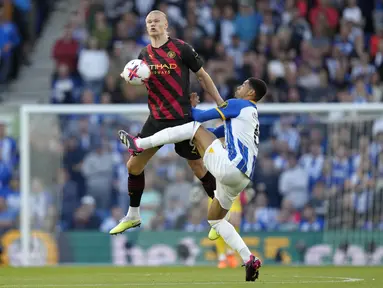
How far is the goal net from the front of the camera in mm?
18719

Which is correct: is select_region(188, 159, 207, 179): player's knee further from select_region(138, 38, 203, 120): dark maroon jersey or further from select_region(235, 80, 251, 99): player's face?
select_region(235, 80, 251, 99): player's face

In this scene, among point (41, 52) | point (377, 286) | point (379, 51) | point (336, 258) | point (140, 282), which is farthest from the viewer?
point (41, 52)

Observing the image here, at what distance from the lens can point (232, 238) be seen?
11.9m

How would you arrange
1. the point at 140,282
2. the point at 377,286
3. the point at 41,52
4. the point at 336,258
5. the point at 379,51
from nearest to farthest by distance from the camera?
1. the point at 377,286
2. the point at 140,282
3. the point at 336,258
4. the point at 379,51
5. the point at 41,52

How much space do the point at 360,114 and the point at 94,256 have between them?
5362mm

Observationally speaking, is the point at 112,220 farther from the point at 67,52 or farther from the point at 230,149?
the point at 230,149

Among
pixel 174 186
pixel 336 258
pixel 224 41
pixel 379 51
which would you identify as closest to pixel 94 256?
pixel 174 186

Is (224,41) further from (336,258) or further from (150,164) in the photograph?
(336,258)

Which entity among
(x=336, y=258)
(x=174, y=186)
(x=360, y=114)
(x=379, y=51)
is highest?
(x=379, y=51)

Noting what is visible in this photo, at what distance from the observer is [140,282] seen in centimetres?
1184

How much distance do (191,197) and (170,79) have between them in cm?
633

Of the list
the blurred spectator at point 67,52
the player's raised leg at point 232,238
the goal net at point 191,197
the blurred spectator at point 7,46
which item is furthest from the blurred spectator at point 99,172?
the player's raised leg at point 232,238

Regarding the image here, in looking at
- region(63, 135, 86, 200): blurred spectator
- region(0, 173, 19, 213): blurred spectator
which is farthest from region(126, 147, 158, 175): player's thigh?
region(0, 173, 19, 213): blurred spectator

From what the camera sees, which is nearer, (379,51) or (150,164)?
(150,164)
